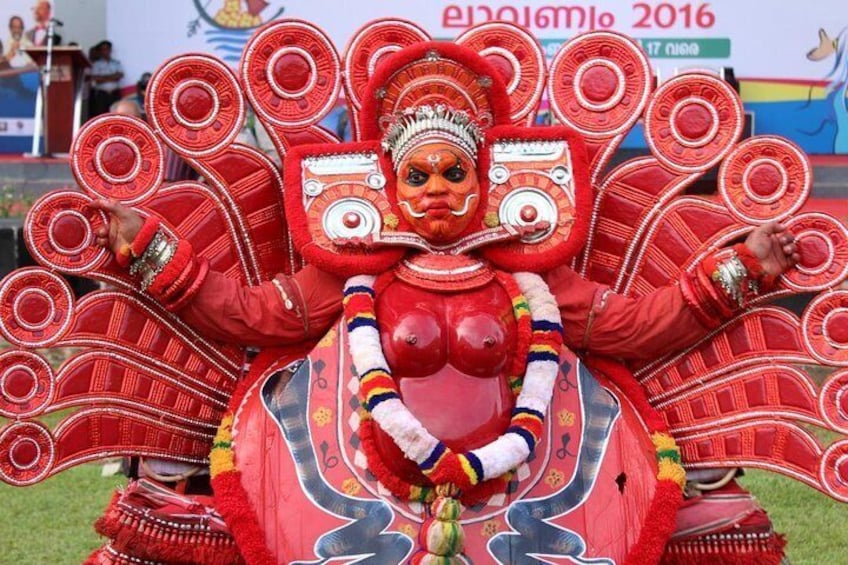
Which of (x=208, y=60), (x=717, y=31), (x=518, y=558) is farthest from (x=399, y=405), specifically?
(x=717, y=31)

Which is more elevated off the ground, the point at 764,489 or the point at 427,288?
the point at 427,288

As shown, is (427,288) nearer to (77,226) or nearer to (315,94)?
(315,94)

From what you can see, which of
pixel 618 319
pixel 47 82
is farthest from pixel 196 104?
pixel 47 82

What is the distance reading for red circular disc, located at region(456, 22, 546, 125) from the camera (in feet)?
12.5

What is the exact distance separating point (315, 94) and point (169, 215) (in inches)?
21.4

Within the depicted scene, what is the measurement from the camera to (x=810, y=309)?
3.64 m

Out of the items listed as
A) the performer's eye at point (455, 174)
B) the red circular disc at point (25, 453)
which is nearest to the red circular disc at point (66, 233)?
the red circular disc at point (25, 453)

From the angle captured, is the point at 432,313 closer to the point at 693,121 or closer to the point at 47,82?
the point at 693,121

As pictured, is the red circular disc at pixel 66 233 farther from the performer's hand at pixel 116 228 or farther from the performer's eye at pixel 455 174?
the performer's eye at pixel 455 174

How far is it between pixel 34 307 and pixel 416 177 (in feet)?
3.60

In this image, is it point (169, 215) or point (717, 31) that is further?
point (717, 31)

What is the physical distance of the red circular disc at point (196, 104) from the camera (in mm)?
3637

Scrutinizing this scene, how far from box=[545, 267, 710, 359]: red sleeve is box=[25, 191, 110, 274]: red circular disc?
1.25 meters

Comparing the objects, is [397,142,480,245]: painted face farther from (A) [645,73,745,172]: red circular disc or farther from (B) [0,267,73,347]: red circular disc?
(B) [0,267,73,347]: red circular disc
